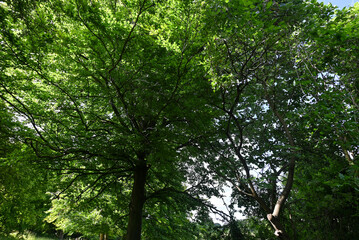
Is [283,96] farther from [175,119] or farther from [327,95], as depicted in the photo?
[175,119]

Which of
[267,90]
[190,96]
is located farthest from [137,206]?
[267,90]

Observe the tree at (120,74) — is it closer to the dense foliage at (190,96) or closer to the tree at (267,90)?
the dense foliage at (190,96)

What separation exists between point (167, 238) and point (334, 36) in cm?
862

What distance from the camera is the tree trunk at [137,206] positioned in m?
6.49

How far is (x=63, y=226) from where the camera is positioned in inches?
396

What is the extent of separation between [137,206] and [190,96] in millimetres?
4028

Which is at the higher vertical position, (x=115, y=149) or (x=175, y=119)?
(x=175, y=119)

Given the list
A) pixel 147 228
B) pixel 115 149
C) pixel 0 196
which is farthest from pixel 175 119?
pixel 0 196

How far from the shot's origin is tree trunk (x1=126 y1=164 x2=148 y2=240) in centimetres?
649

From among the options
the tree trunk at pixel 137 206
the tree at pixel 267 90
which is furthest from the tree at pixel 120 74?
the tree at pixel 267 90

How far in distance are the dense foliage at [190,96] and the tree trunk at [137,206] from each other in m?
0.04

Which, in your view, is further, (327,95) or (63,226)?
(63,226)

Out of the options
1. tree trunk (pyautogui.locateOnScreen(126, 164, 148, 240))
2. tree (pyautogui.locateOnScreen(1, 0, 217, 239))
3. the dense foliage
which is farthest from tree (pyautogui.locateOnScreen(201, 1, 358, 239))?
tree trunk (pyautogui.locateOnScreen(126, 164, 148, 240))

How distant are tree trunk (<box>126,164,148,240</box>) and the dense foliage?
4cm
